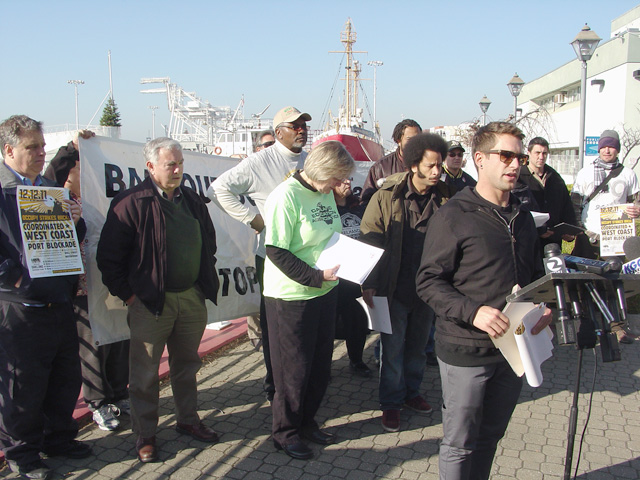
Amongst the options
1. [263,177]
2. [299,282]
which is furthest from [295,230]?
[263,177]

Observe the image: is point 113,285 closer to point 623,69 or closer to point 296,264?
point 296,264

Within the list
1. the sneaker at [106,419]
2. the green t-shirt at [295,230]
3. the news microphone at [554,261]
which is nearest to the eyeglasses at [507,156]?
the news microphone at [554,261]

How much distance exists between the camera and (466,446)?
2553 millimetres

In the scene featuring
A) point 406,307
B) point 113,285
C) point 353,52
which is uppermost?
point 353,52

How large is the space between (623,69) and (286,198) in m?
30.9

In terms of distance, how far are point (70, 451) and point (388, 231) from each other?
2642mm

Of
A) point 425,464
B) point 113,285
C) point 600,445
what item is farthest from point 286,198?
point 600,445

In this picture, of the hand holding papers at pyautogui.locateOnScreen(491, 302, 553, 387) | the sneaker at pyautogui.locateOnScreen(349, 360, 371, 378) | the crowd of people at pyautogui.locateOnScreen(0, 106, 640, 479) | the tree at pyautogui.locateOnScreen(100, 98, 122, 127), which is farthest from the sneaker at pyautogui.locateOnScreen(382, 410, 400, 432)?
the tree at pyautogui.locateOnScreen(100, 98, 122, 127)

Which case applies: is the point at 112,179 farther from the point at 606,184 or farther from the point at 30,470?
the point at 606,184

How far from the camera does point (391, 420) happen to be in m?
3.96

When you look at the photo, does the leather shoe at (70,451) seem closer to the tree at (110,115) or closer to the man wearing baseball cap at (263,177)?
the man wearing baseball cap at (263,177)

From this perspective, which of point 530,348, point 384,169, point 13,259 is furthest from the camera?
point 384,169

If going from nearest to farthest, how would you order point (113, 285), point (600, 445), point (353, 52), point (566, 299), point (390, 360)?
point (566, 299), point (113, 285), point (600, 445), point (390, 360), point (353, 52)

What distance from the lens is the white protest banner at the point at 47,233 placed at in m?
3.09
